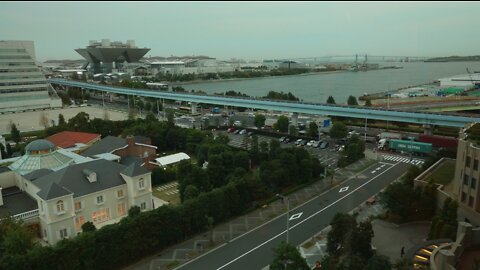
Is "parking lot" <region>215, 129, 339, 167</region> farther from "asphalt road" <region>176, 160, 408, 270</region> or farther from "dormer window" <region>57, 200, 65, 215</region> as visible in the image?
"dormer window" <region>57, 200, 65, 215</region>

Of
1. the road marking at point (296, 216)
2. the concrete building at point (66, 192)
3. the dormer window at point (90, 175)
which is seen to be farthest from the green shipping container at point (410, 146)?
the dormer window at point (90, 175)

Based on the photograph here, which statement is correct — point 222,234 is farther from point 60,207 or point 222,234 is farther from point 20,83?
point 20,83

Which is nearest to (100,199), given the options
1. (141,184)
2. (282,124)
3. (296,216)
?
(141,184)

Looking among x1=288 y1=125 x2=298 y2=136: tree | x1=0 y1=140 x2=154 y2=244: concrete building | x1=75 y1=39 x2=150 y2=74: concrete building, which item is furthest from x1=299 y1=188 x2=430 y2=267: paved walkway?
x1=75 y1=39 x2=150 y2=74: concrete building

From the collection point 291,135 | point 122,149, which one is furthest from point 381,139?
point 122,149

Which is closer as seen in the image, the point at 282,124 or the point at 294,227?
the point at 294,227

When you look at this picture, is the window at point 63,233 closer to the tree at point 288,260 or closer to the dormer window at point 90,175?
the dormer window at point 90,175
